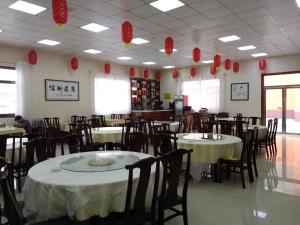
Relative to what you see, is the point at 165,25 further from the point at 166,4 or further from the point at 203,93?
the point at 203,93

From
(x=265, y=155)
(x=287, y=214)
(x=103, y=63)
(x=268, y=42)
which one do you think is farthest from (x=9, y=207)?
(x=103, y=63)

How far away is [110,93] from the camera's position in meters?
10.9

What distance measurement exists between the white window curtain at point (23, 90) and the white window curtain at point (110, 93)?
2.68m

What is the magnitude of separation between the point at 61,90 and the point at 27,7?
4524mm

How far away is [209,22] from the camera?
19.4ft

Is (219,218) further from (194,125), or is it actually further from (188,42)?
(188,42)

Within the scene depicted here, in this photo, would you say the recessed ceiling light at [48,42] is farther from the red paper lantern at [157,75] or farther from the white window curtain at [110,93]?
the red paper lantern at [157,75]

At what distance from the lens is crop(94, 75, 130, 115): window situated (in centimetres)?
1044

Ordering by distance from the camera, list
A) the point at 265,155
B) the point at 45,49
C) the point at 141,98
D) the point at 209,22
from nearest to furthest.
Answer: the point at 209,22, the point at 265,155, the point at 45,49, the point at 141,98

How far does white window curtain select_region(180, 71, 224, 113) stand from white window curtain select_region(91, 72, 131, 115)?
3.15 m

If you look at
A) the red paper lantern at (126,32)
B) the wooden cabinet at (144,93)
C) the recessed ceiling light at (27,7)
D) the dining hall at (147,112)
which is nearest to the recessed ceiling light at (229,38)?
the dining hall at (147,112)

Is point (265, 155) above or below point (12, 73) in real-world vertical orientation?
below

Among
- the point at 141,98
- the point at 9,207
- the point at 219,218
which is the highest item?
→ the point at 141,98

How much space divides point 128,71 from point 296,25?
7419mm
